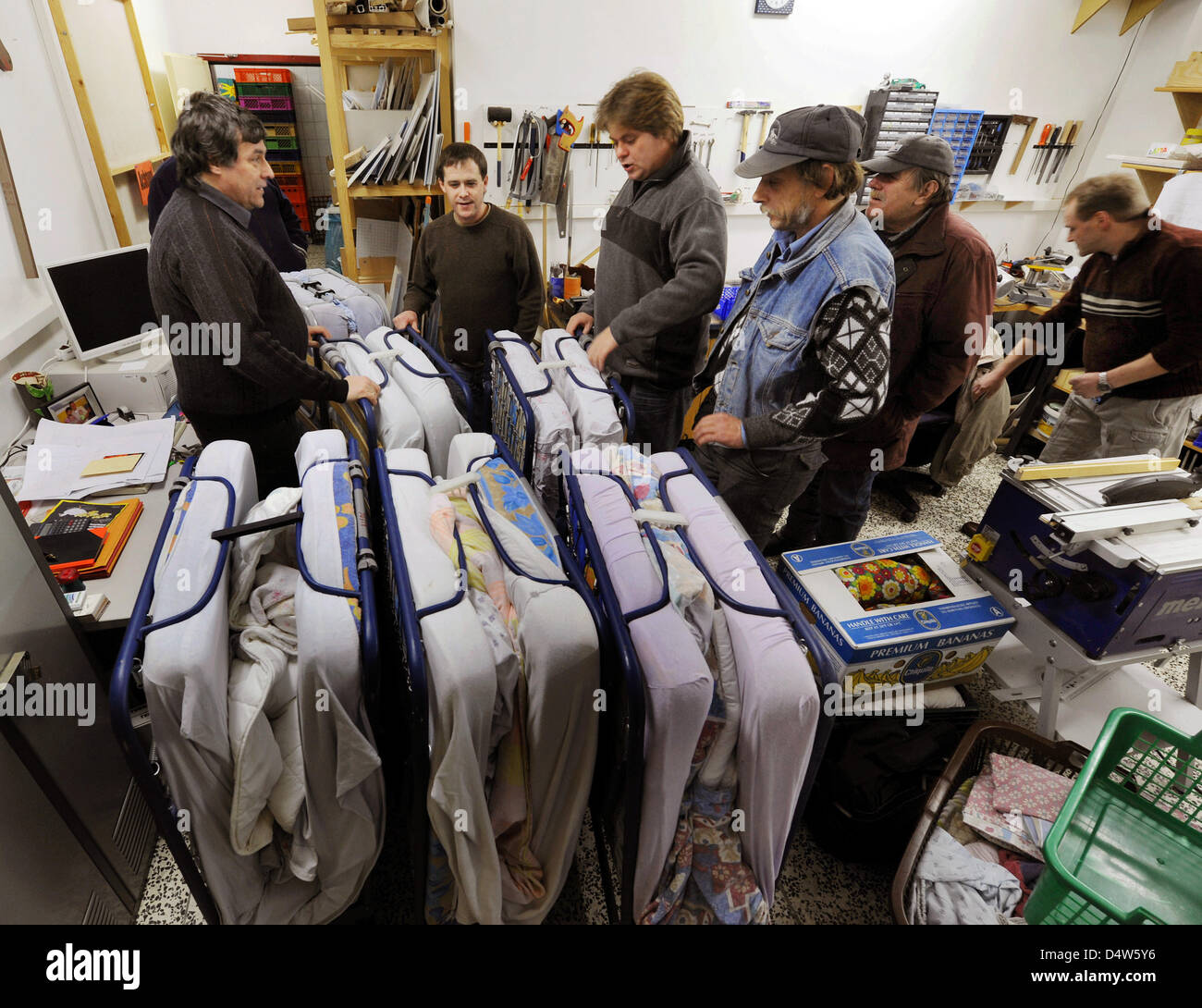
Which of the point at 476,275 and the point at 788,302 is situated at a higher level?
the point at 788,302

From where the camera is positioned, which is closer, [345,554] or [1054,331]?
[345,554]

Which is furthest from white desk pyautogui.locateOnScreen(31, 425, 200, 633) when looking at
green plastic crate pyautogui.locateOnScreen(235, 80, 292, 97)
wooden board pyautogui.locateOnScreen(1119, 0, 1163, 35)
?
green plastic crate pyautogui.locateOnScreen(235, 80, 292, 97)

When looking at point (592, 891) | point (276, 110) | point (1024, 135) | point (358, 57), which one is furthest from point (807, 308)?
point (276, 110)

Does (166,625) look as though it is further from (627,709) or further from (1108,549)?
(1108,549)

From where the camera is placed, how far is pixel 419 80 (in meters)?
3.65

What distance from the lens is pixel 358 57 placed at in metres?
3.79

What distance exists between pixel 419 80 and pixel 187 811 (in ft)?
12.8

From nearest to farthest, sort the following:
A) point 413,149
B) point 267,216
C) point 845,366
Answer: point 845,366 < point 267,216 < point 413,149

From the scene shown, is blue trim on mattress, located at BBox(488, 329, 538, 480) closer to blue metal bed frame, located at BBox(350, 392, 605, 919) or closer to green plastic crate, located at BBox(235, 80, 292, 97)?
blue metal bed frame, located at BBox(350, 392, 605, 919)

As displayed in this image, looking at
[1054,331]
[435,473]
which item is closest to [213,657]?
[435,473]

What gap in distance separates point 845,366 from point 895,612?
763mm

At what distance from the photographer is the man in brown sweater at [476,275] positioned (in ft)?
9.09
